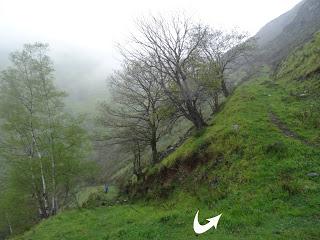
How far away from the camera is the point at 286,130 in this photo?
2431 centimetres

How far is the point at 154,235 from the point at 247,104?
2085 centimetres

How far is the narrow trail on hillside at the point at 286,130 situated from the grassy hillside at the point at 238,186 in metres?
0.06

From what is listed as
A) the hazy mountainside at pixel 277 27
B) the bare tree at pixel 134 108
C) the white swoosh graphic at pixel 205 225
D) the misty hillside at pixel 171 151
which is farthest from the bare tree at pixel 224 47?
the hazy mountainside at pixel 277 27

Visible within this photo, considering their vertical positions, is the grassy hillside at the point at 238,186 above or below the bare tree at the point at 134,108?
below

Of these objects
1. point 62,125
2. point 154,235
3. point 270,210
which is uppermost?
point 62,125

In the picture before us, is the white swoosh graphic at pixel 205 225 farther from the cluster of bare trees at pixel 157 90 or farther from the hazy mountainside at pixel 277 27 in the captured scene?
the hazy mountainside at pixel 277 27

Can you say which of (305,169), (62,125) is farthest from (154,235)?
(62,125)

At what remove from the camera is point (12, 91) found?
110 ft

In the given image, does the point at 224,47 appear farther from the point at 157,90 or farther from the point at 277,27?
the point at 277,27

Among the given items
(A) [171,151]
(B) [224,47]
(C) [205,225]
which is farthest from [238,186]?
(B) [224,47]

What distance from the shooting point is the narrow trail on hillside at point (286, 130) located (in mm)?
21158

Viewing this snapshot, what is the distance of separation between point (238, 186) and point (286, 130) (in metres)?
7.88

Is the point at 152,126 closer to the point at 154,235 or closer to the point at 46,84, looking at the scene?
the point at 46,84

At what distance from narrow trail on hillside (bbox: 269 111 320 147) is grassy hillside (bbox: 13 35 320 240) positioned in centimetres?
6
